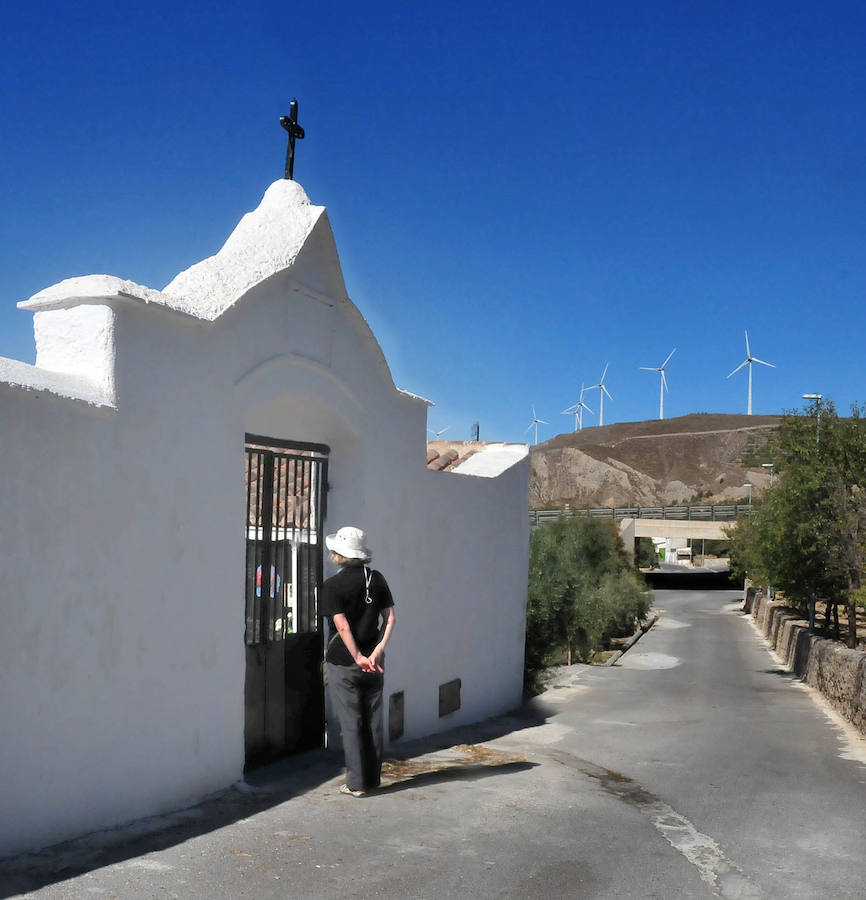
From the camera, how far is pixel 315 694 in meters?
7.86

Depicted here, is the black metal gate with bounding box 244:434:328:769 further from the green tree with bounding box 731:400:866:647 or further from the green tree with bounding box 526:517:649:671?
the green tree with bounding box 731:400:866:647

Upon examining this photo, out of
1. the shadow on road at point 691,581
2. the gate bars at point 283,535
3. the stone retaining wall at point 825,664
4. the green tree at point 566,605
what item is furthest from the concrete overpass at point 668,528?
the gate bars at point 283,535

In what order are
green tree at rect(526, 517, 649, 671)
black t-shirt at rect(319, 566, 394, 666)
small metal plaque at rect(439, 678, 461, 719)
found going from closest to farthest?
black t-shirt at rect(319, 566, 394, 666)
small metal plaque at rect(439, 678, 461, 719)
green tree at rect(526, 517, 649, 671)

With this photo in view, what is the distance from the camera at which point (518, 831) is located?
565 centimetres

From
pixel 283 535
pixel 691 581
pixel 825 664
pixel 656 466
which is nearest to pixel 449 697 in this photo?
pixel 283 535

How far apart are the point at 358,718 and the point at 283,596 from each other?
152 centimetres

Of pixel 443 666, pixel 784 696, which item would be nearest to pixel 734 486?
pixel 784 696

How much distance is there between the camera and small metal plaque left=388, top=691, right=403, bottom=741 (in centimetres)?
860

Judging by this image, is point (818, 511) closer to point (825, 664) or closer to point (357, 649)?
point (825, 664)

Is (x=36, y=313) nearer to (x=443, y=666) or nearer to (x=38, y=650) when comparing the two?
(x=38, y=650)

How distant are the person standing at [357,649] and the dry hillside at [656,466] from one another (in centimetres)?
11107

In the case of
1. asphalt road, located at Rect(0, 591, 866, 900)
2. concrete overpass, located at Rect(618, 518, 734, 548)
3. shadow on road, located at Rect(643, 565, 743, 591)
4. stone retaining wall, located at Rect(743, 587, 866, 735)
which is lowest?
shadow on road, located at Rect(643, 565, 743, 591)

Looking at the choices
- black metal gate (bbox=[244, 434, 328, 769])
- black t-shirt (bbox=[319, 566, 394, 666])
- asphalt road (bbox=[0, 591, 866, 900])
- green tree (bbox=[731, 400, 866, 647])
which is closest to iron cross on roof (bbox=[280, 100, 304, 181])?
black metal gate (bbox=[244, 434, 328, 769])

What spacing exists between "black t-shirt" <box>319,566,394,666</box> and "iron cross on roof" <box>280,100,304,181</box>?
3.70m
